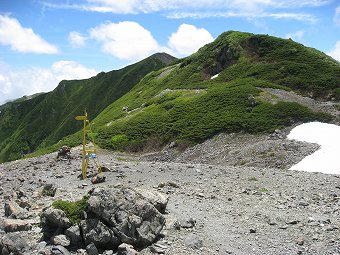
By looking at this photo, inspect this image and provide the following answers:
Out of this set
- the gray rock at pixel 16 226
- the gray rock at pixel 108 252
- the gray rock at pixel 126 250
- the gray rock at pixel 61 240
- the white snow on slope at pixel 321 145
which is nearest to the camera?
the gray rock at pixel 126 250

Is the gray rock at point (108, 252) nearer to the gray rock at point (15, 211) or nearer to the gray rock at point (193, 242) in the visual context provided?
the gray rock at point (193, 242)

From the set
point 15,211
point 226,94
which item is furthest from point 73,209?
point 226,94

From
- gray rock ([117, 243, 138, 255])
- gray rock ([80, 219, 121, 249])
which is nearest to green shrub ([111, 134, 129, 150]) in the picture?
gray rock ([80, 219, 121, 249])

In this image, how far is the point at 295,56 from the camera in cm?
9725

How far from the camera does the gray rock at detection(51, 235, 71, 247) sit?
16344 millimetres

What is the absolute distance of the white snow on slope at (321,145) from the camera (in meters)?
37.1

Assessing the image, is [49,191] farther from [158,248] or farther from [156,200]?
[158,248]

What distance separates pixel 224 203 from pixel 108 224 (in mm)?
8614

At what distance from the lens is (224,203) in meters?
23.0

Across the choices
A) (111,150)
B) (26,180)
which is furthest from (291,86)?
(26,180)

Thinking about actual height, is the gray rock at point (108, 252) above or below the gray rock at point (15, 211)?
below

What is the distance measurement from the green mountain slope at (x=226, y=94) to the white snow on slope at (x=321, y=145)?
450 centimetres

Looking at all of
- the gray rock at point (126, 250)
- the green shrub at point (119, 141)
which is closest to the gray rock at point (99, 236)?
the gray rock at point (126, 250)

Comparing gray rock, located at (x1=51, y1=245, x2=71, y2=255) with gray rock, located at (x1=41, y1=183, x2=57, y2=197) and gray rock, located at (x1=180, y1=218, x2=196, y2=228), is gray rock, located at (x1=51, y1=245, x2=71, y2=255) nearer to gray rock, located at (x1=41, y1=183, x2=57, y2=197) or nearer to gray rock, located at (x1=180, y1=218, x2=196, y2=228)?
gray rock, located at (x1=180, y1=218, x2=196, y2=228)
